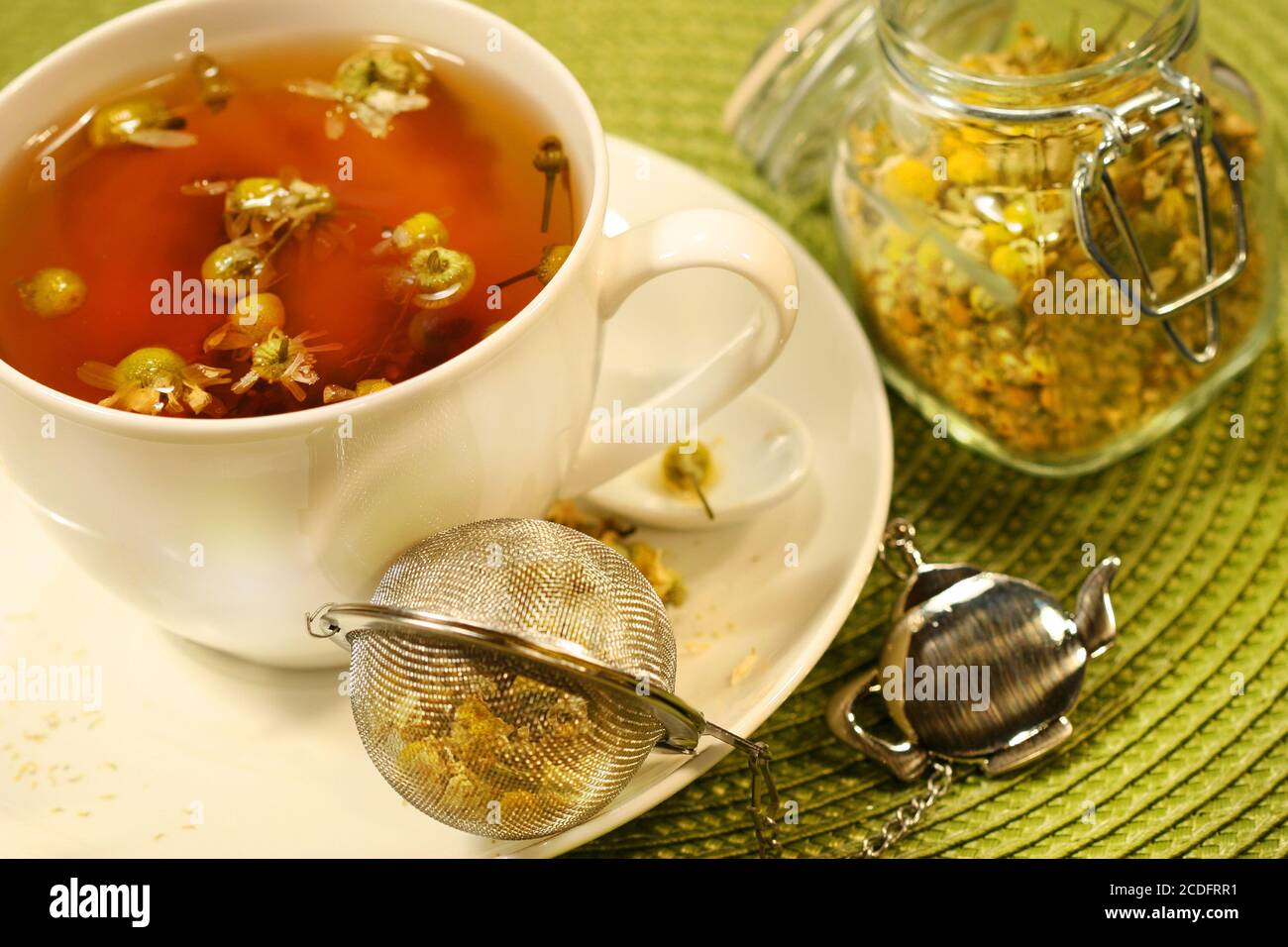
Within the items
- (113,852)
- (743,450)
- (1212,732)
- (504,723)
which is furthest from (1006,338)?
(113,852)

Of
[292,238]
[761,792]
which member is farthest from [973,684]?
[292,238]

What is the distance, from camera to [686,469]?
1.19m

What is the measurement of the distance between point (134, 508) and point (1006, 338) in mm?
776

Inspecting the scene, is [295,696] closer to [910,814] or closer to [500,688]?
[500,688]

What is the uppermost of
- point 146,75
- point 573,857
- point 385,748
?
point 146,75

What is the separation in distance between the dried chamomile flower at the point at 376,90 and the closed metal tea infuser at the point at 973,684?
0.64 m

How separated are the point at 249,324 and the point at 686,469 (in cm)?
42

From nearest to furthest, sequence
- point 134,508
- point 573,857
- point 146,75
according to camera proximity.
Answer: point 134,508
point 573,857
point 146,75

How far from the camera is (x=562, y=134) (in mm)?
1084

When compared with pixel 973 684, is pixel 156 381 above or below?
above

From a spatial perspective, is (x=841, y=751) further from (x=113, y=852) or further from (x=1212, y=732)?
(x=113, y=852)

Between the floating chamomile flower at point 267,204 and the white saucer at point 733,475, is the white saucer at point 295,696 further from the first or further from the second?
the floating chamomile flower at point 267,204

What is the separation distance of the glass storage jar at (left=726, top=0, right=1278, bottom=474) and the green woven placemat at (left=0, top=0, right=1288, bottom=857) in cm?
5

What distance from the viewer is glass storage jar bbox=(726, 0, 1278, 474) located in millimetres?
1145
